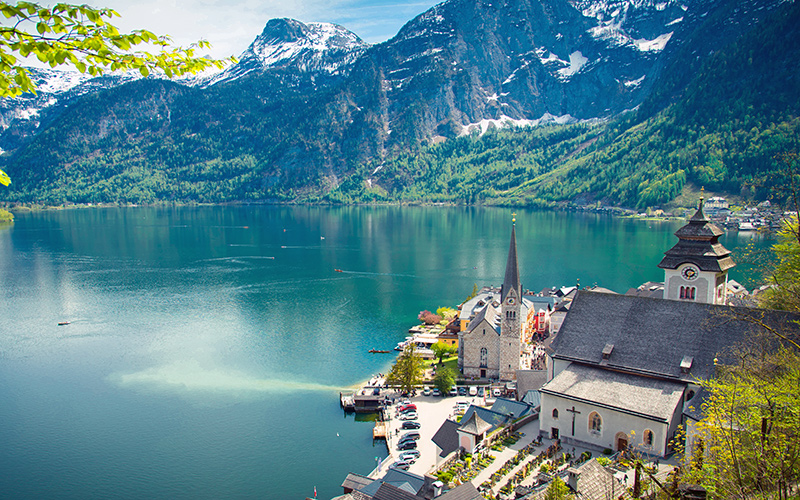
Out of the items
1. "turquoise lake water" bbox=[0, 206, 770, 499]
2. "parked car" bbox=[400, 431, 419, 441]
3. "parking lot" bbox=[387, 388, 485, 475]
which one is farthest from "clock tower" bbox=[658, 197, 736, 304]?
"turquoise lake water" bbox=[0, 206, 770, 499]

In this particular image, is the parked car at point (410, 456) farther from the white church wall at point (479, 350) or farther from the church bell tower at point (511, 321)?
the church bell tower at point (511, 321)

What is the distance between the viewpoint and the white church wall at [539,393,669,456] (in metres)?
33.3

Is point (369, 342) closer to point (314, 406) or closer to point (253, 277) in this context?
point (314, 406)

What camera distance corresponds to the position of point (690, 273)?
152 feet

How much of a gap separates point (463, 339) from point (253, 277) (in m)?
69.3

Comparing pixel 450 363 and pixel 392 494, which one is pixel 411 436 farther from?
pixel 450 363

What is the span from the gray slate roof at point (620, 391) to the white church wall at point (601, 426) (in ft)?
1.42

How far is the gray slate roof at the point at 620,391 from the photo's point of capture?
112 ft

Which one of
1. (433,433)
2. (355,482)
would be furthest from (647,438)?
(355,482)

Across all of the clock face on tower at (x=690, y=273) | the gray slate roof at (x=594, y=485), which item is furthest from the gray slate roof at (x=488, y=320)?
the gray slate roof at (x=594, y=485)

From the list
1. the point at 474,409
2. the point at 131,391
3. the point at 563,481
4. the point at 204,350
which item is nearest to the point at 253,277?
the point at 204,350

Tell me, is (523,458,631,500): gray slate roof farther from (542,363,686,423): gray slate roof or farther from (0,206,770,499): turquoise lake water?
(0,206,770,499): turquoise lake water

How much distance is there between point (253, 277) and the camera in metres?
115

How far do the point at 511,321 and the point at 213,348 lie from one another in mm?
38822
